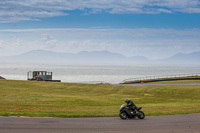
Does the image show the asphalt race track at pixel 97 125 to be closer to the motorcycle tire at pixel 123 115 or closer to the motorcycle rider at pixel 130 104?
the motorcycle tire at pixel 123 115

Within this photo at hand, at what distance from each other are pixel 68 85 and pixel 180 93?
22783mm

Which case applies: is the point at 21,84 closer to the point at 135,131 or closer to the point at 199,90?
the point at 199,90

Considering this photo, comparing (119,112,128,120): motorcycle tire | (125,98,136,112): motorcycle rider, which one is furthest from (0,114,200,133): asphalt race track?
(125,98,136,112): motorcycle rider

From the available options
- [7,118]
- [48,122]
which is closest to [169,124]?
[48,122]

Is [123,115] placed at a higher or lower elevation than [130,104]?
lower

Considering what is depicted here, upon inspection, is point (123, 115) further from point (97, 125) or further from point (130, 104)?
point (97, 125)

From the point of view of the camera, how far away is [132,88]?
1969 inches

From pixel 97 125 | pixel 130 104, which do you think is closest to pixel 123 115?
pixel 130 104

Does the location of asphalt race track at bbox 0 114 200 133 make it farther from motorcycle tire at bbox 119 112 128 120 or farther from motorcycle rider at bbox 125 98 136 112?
motorcycle rider at bbox 125 98 136 112

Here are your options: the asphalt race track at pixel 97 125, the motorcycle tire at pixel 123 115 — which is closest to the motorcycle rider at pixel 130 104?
the motorcycle tire at pixel 123 115

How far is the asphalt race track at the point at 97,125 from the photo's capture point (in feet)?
48.1

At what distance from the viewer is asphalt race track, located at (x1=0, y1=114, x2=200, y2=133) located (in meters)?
14.7

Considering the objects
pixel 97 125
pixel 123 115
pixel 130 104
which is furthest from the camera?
pixel 130 104

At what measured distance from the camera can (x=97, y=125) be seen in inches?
634
